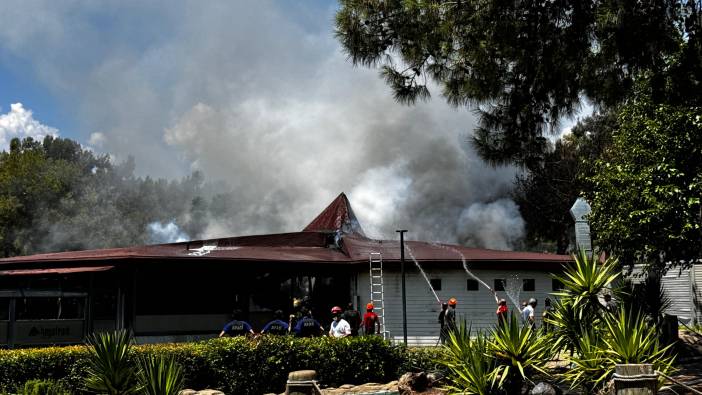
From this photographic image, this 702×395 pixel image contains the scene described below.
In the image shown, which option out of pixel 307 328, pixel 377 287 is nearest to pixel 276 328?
pixel 307 328

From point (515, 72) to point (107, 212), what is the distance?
4834 cm

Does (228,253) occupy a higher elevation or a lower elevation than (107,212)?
lower

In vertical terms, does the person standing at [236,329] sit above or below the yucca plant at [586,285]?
below

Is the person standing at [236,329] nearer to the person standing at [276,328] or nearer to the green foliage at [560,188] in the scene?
the person standing at [276,328]

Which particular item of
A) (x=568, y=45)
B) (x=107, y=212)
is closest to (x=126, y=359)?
(x=568, y=45)

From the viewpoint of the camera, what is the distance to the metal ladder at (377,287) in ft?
66.8

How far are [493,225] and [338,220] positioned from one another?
527 inches

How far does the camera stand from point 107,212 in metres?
55.5

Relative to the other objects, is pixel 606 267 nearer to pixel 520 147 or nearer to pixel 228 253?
pixel 520 147

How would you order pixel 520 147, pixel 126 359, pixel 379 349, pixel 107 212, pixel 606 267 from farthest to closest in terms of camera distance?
pixel 107 212, pixel 379 349, pixel 520 147, pixel 606 267, pixel 126 359

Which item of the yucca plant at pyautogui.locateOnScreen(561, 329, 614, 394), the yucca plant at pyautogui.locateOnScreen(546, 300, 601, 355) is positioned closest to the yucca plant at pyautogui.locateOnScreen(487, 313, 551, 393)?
the yucca plant at pyautogui.locateOnScreen(561, 329, 614, 394)

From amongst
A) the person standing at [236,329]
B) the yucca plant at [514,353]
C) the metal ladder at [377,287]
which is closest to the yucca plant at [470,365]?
the yucca plant at [514,353]

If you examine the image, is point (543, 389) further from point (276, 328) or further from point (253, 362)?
point (276, 328)

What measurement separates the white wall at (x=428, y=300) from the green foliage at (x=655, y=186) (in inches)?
255
